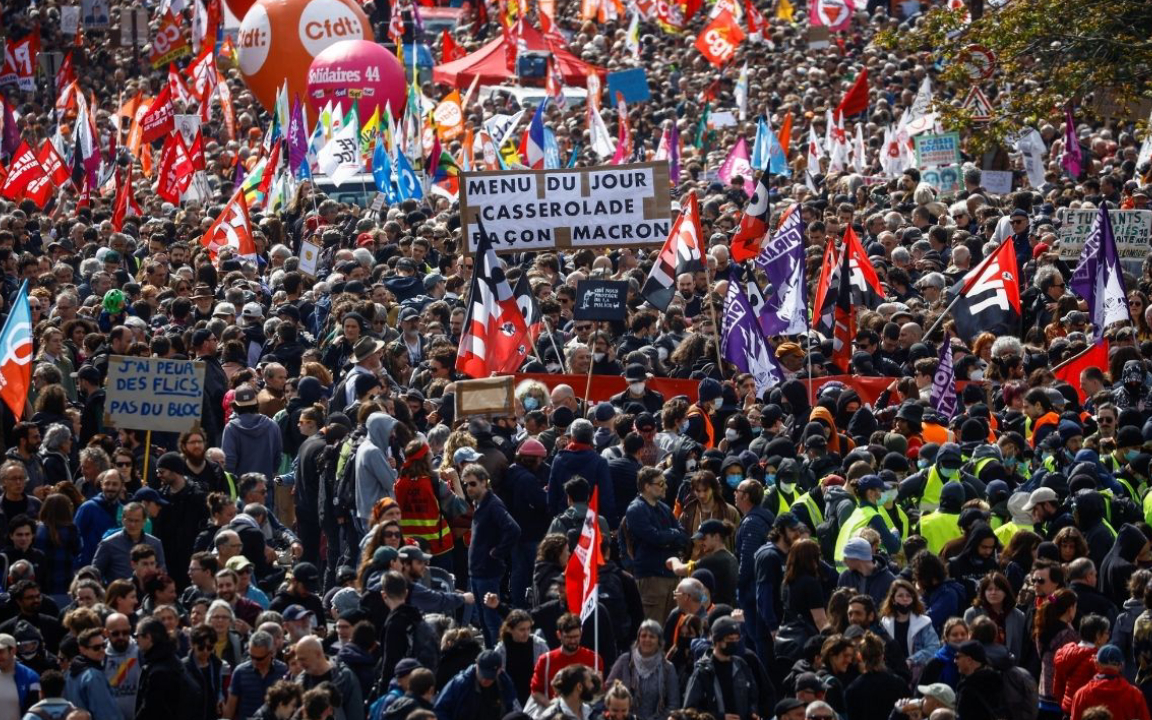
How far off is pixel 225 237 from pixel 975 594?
37.9 feet

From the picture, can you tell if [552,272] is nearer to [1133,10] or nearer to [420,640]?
[1133,10]

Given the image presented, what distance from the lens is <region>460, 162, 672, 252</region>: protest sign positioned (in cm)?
1748

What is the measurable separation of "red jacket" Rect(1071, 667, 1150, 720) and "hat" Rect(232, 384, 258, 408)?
6.18 metres

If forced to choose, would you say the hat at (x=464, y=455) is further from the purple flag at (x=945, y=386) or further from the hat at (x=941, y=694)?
the hat at (x=941, y=694)

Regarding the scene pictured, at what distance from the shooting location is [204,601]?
1124 centimetres

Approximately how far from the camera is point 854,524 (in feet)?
38.8

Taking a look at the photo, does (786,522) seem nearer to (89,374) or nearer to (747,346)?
(747,346)

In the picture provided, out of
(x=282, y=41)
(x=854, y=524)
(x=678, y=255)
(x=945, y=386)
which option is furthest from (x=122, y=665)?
(x=282, y=41)

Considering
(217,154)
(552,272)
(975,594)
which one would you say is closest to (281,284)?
(552,272)

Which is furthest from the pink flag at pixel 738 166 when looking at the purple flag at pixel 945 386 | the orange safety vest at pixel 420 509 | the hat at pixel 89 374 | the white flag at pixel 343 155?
the orange safety vest at pixel 420 509

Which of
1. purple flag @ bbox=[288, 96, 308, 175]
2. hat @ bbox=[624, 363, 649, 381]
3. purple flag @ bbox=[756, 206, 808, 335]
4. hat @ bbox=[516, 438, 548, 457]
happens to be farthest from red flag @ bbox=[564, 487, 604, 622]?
purple flag @ bbox=[288, 96, 308, 175]

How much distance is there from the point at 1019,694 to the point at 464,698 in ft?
8.65

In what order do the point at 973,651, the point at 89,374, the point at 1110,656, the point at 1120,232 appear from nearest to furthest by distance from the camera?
the point at 1110,656 → the point at 973,651 → the point at 89,374 → the point at 1120,232

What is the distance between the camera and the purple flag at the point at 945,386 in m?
14.7
